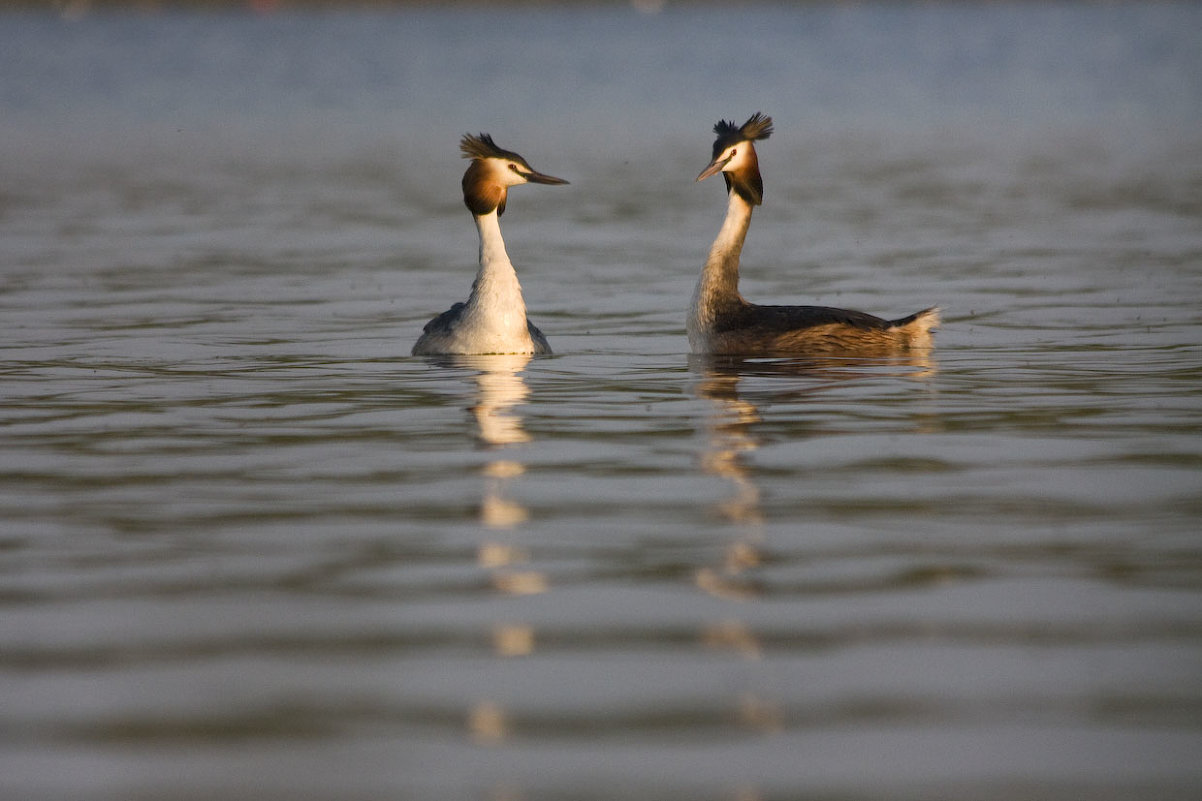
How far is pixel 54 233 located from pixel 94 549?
57.4 ft

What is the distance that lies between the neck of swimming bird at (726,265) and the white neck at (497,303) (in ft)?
4.33

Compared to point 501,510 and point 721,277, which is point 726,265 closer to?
point 721,277

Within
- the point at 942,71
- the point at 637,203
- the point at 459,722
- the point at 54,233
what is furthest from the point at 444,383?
the point at 942,71

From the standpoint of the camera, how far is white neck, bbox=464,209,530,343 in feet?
47.7

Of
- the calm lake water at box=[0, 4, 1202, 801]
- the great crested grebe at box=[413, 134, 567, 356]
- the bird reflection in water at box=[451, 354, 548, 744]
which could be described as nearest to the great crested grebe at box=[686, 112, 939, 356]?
the calm lake water at box=[0, 4, 1202, 801]

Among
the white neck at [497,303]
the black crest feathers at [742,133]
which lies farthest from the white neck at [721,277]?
the white neck at [497,303]

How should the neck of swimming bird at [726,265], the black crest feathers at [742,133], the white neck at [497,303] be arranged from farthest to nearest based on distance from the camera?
the black crest feathers at [742,133], the neck of swimming bird at [726,265], the white neck at [497,303]

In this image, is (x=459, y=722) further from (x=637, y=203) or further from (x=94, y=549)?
(x=637, y=203)

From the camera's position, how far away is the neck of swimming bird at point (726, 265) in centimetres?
1489

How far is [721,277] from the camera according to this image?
15031 millimetres

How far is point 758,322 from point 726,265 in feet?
2.86

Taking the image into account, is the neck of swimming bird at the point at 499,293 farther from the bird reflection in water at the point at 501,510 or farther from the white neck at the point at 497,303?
the bird reflection in water at the point at 501,510

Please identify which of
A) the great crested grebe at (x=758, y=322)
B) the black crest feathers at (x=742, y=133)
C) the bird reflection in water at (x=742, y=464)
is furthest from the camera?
the black crest feathers at (x=742, y=133)

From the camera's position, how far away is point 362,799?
5.36 meters
